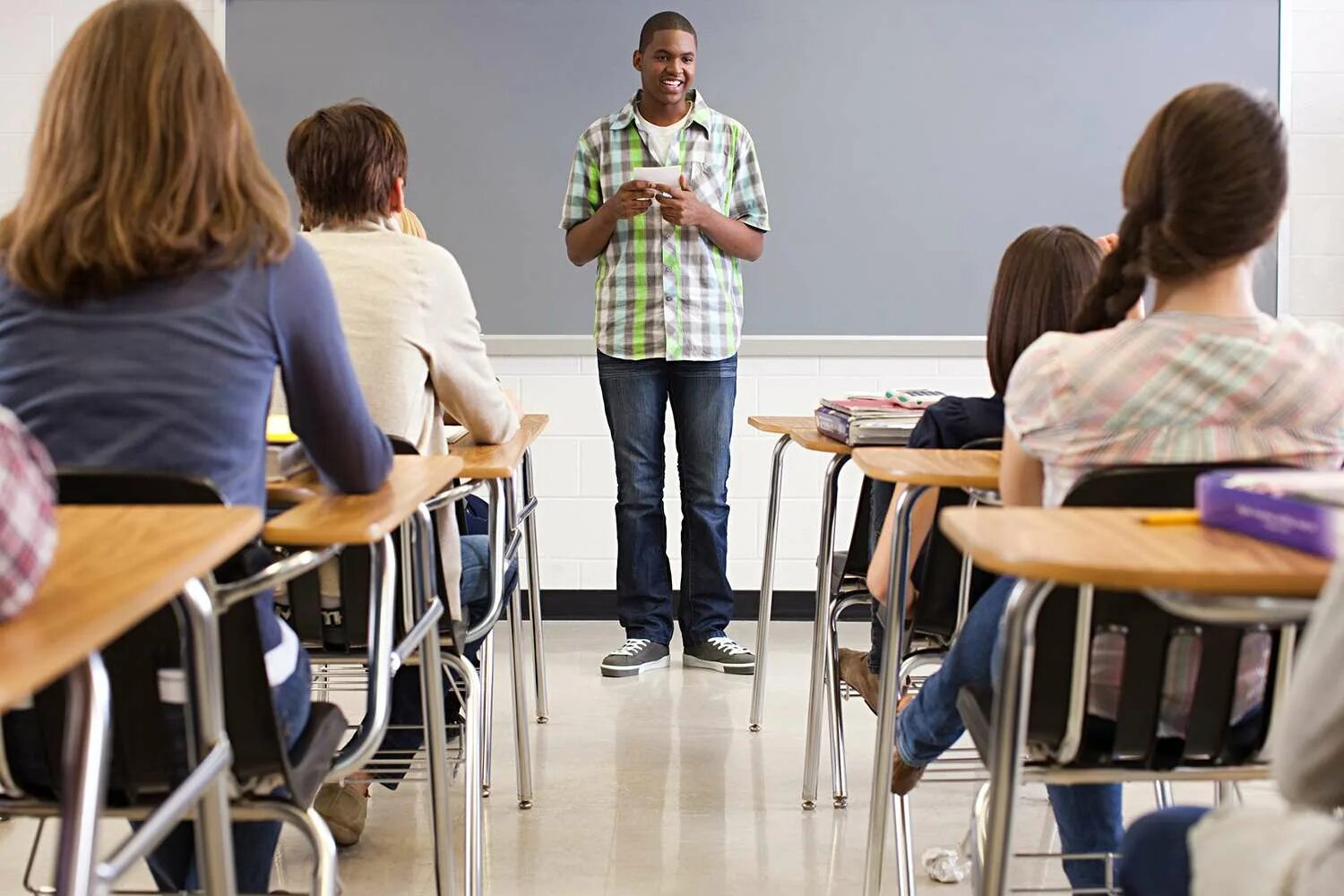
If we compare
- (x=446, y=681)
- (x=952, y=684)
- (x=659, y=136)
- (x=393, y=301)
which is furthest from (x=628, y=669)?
(x=952, y=684)

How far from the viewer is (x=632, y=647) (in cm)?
404

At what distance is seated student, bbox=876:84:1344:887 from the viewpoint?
1.56 m

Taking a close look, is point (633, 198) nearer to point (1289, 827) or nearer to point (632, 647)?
point (632, 647)

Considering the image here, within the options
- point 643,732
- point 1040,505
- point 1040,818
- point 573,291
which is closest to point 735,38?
point 573,291

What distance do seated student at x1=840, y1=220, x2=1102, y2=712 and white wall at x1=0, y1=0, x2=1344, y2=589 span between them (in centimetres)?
241

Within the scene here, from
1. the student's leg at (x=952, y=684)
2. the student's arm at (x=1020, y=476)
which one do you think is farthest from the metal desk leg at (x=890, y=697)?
the student's arm at (x=1020, y=476)

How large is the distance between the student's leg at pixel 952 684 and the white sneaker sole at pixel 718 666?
1837 mm

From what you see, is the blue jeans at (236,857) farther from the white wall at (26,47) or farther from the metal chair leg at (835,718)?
the white wall at (26,47)

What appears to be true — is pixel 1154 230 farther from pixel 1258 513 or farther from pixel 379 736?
pixel 379 736

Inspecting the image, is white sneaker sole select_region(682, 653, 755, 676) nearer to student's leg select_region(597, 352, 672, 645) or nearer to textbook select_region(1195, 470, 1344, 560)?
student's leg select_region(597, 352, 672, 645)

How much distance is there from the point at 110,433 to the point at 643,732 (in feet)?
7.03

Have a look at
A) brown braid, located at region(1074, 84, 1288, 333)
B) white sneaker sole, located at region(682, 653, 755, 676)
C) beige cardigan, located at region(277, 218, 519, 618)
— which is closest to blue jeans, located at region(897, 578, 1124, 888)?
brown braid, located at region(1074, 84, 1288, 333)

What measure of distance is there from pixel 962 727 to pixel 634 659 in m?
2.08

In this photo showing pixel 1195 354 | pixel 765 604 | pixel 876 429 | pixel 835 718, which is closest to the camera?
pixel 1195 354
